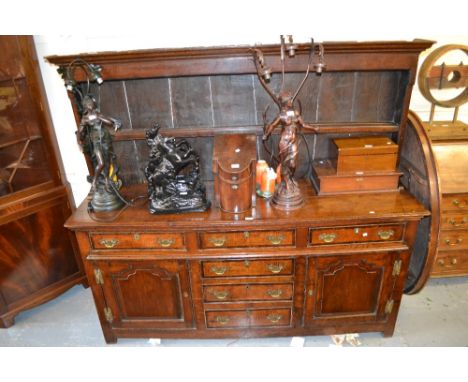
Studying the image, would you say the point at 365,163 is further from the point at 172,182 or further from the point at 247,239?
the point at 172,182

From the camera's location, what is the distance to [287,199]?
6.45 feet

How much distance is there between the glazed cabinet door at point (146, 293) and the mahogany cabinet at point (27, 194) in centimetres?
65

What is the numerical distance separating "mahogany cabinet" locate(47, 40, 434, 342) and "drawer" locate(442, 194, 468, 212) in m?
0.32

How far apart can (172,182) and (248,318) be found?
3.14 feet

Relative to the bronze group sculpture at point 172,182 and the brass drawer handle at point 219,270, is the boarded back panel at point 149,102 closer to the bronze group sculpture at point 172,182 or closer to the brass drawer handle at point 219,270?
the bronze group sculpture at point 172,182

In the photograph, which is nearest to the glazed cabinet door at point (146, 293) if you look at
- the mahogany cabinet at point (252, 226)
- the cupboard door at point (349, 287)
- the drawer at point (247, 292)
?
the mahogany cabinet at point (252, 226)

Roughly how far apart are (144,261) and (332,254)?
1054 mm

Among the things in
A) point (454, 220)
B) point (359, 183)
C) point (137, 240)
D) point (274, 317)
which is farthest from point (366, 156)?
point (137, 240)

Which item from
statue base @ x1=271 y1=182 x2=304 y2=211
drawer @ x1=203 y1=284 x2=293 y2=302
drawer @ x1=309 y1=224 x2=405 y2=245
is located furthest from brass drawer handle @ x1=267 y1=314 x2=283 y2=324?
statue base @ x1=271 y1=182 x2=304 y2=211

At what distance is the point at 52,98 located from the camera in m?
2.39

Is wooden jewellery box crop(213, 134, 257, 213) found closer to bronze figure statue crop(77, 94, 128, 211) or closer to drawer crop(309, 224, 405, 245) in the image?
drawer crop(309, 224, 405, 245)

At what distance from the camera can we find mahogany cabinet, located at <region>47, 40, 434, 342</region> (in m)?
1.89
